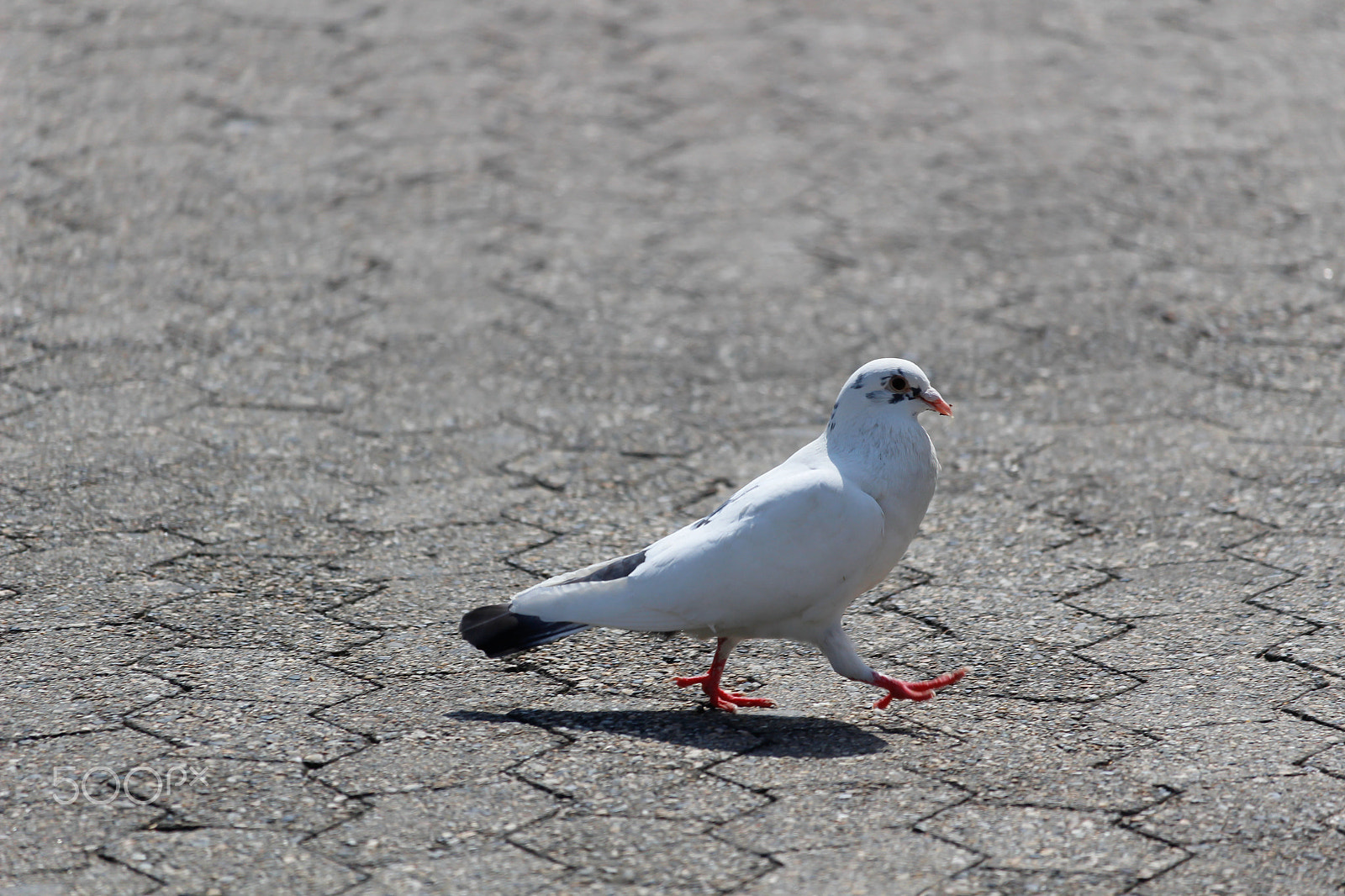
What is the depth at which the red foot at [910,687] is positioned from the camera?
290 cm

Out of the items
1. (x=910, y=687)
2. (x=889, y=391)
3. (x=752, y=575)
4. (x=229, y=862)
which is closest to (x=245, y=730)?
(x=229, y=862)

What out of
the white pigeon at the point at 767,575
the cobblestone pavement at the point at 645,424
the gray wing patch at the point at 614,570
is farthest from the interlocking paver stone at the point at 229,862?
the gray wing patch at the point at 614,570

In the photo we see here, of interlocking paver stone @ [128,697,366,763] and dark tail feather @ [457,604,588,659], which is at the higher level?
dark tail feather @ [457,604,588,659]

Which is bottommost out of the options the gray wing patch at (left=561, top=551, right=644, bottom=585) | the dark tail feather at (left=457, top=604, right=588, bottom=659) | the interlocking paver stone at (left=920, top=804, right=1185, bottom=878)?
the interlocking paver stone at (left=920, top=804, right=1185, bottom=878)

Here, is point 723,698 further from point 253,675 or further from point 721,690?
point 253,675

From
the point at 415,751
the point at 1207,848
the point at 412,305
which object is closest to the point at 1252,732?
the point at 1207,848

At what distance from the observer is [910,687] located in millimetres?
2961

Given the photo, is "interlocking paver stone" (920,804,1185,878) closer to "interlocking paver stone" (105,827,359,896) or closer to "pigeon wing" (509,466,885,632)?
"pigeon wing" (509,466,885,632)

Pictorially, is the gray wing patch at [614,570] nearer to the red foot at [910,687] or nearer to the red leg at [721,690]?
the red leg at [721,690]

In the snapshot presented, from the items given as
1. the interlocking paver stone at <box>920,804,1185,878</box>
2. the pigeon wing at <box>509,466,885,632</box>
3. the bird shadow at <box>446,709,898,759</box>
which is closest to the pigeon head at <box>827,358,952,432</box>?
the pigeon wing at <box>509,466,885,632</box>

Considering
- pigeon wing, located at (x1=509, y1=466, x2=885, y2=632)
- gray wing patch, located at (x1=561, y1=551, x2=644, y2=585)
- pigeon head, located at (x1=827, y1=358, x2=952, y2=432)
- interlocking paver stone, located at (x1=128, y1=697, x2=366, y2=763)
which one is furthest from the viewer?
pigeon head, located at (x1=827, y1=358, x2=952, y2=432)

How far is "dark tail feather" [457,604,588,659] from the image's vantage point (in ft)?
9.57

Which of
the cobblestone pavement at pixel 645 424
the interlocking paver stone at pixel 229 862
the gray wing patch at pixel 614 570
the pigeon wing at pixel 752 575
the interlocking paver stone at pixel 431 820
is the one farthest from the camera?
the gray wing patch at pixel 614 570
